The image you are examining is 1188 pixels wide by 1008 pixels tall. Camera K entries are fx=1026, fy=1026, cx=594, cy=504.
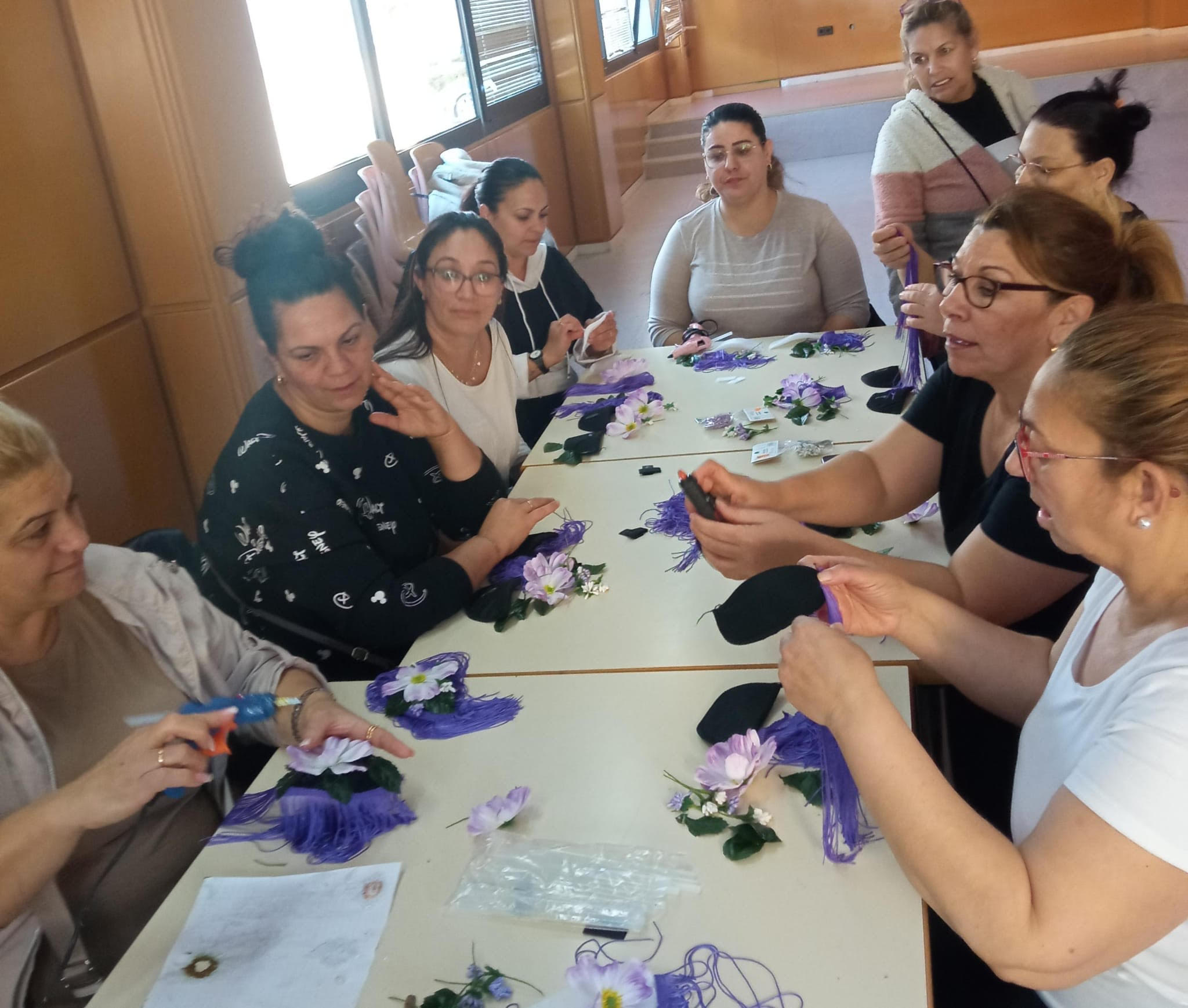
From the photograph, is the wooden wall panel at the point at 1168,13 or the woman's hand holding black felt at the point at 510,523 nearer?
the woman's hand holding black felt at the point at 510,523

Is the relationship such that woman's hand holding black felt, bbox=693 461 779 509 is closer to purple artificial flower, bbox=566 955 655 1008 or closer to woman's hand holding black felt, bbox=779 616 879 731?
woman's hand holding black felt, bbox=779 616 879 731

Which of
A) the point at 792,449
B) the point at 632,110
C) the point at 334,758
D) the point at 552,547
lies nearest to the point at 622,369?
the point at 792,449

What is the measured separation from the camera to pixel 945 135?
11.3 feet

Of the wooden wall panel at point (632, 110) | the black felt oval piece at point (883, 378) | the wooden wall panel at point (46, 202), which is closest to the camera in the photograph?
the wooden wall panel at point (46, 202)

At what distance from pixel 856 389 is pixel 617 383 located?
716 millimetres

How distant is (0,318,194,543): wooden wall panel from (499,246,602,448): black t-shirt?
1067 millimetres

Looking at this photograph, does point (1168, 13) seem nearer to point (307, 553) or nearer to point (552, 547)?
point (552, 547)

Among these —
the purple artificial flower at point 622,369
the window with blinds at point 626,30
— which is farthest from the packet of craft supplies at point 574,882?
the window with blinds at point 626,30

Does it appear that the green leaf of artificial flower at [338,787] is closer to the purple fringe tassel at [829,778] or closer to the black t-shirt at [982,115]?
the purple fringe tassel at [829,778]

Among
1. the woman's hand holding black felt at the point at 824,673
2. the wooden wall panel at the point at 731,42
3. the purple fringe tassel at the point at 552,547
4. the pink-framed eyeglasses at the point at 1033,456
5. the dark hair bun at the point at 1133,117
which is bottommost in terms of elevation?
the purple fringe tassel at the point at 552,547

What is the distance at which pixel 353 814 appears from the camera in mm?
1384

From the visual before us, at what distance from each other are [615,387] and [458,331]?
571mm

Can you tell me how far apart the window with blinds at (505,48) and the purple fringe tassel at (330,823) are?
5484 mm

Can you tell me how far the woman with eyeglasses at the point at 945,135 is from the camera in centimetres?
343
